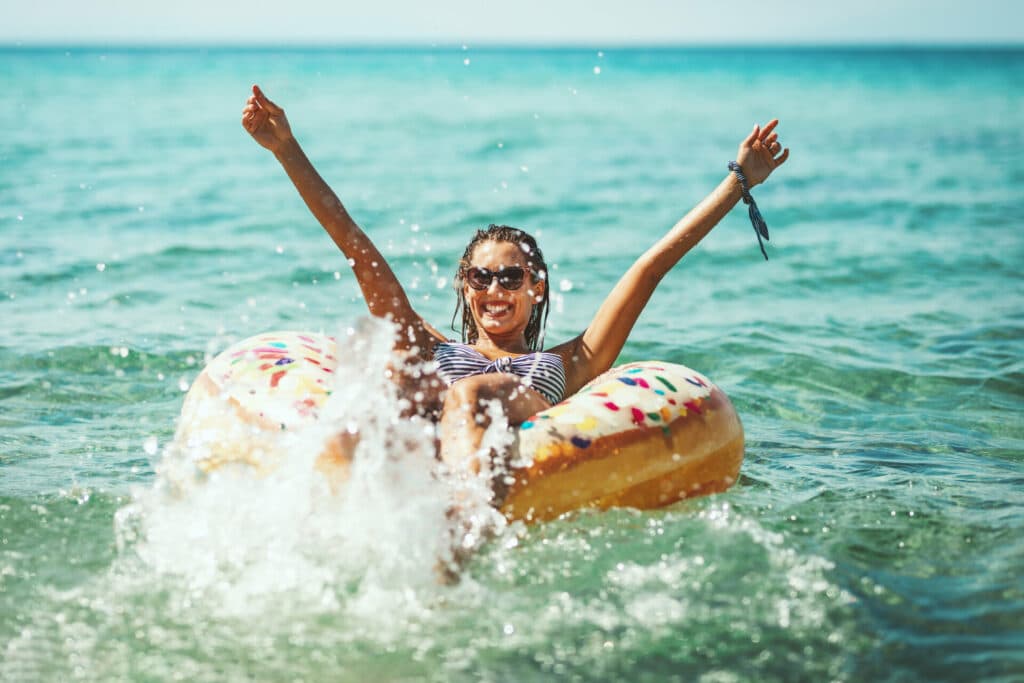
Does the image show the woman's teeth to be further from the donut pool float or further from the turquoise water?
the turquoise water

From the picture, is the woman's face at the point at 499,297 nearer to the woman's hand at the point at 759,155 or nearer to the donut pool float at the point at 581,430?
the donut pool float at the point at 581,430

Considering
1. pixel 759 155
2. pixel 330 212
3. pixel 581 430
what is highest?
pixel 759 155

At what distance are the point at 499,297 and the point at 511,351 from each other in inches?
9.7

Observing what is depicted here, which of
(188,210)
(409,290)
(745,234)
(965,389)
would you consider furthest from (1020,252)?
(188,210)

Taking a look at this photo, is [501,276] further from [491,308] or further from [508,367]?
[508,367]

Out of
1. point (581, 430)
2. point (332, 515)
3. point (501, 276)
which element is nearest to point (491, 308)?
point (501, 276)

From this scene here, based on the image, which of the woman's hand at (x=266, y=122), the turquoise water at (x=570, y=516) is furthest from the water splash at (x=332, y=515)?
the woman's hand at (x=266, y=122)

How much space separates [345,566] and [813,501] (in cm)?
187

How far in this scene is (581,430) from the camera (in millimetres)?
3662

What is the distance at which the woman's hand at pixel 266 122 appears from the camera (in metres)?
3.95

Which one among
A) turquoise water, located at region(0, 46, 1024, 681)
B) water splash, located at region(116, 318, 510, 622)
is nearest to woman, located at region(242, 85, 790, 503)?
water splash, located at region(116, 318, 510, 622)

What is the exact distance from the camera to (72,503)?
404 cm

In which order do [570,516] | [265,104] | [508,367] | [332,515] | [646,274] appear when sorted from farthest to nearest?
[646,274], [508,367], [265,104], [570,516], [332,515]

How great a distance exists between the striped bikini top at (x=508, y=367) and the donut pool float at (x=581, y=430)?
0.19 metres
